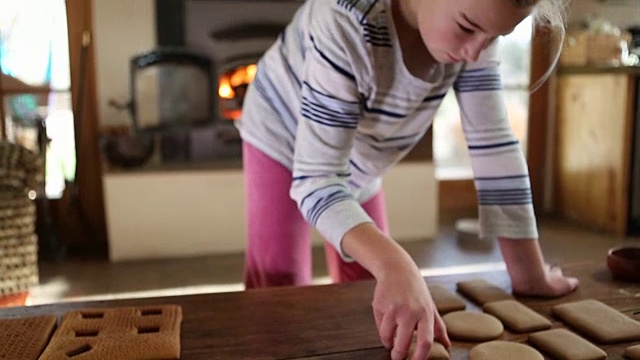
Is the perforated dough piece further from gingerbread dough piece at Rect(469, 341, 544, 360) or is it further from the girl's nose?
the girl's nose

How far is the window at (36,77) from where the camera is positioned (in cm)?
268

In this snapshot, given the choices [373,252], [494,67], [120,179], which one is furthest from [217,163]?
[373,252]

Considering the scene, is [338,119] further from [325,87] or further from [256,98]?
[256,98]

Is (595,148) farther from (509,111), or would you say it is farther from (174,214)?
(174,214)

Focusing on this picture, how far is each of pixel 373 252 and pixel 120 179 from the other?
2013 mm

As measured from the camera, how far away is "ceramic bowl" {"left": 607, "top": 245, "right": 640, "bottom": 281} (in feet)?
3.11

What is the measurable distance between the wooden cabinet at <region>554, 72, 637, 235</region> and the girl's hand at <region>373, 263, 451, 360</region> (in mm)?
2342

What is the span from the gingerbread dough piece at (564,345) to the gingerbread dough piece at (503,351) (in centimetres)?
2

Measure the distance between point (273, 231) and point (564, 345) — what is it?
50 cm

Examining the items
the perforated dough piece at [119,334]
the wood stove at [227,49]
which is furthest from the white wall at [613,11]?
the perforated dough piece at [119,334]

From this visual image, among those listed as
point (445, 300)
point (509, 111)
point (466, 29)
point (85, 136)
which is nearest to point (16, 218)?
point (85, 136)

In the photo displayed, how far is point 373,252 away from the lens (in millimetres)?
734

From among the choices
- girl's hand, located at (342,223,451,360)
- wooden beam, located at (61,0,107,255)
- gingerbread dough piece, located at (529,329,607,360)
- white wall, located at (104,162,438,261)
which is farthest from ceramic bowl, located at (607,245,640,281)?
wooden beam, located at (61,0,107,255)

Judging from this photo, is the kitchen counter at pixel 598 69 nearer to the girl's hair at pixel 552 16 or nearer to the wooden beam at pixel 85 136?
the girl's hair at pixel 552 16
